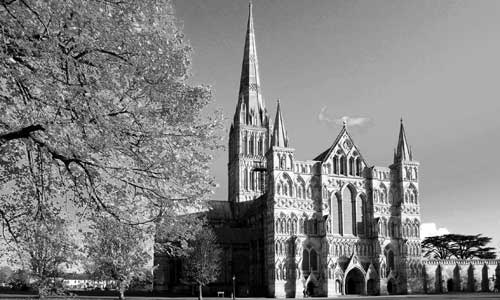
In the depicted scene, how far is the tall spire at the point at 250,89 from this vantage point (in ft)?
335

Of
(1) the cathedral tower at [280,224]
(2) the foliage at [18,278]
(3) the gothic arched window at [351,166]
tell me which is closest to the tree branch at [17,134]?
(2) the foliage at [18,278]

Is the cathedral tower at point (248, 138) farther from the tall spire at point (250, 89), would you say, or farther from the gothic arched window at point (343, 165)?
the gothic arched window at point (343, 165)

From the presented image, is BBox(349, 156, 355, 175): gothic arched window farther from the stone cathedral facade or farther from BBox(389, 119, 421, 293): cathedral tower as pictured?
BBox(389, 119, 421, 293): cathedral tower

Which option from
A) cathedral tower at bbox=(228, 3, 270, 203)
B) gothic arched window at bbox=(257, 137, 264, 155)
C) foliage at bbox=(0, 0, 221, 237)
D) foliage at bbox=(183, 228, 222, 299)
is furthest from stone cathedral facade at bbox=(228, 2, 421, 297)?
foliage at bbox=(0, 0, 221, 237)

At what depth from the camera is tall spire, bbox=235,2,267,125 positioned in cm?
10212

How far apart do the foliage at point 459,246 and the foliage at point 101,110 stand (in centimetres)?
10269

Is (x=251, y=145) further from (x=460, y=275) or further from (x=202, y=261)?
(x=460, y=275)

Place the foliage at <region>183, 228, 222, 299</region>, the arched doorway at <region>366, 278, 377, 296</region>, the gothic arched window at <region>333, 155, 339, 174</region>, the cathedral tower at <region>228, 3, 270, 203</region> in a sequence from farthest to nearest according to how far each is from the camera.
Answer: the cathedral tower at <region>228, 3, 270, 203</region>, the gothic arched window at <region>333, 155, 339, 174</region>, the arched doorway at <region>366, 278, 377, 296</region>, the foliage at <region>183, 228, 222, 299</region>

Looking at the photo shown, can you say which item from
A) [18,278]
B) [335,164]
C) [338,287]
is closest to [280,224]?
[338,287]

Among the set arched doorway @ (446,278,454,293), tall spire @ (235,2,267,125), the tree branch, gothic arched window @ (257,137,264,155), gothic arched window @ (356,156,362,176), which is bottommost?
arched doorway @ (446,278,454,293)

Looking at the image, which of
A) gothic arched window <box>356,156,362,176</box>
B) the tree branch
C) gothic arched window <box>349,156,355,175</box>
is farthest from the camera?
gothic arched window <box>356,156,362,176</box>

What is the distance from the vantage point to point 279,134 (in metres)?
70.7

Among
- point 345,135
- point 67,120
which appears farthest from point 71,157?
point 345,135

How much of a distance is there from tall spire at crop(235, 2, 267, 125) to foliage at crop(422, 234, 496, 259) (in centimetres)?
4529
